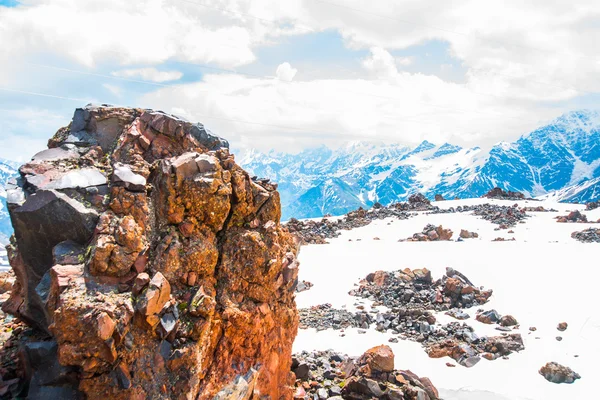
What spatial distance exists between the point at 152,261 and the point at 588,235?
40.4 m

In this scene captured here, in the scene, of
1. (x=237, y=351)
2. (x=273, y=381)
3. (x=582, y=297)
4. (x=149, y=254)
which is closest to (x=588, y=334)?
(x=582, y=297)

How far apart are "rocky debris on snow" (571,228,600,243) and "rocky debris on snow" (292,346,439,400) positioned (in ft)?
98.4

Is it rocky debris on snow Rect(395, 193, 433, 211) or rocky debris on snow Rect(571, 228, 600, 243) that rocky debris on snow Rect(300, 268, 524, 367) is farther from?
rocky debris on snow Rect(395, 193, 433, 211)

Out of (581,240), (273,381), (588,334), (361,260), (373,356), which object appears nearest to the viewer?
(273,381)

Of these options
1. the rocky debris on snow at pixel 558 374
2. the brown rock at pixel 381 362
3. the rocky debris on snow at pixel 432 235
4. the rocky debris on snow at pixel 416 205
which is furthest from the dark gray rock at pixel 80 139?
the rocky debris on snow at pixel 416 205

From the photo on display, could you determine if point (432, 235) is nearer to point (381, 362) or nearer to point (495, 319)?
point (495, 319)

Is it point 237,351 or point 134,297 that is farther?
point 237,351

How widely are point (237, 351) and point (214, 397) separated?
3.75 ft

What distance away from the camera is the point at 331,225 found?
47469mm

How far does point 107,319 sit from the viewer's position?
22.2 feet

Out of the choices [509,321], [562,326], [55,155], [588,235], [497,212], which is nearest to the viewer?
[55,155]

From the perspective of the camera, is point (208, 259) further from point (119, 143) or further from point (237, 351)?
point (119, 143)

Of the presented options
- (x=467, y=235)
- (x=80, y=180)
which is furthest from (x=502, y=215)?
Result: (x=80, y=180)

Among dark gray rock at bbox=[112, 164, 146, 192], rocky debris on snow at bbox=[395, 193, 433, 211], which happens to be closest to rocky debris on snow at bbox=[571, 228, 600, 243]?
rocky debris on snow at bbox=[395, 193, 433, 211]
